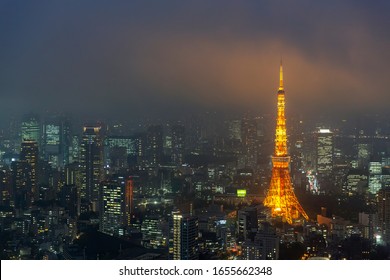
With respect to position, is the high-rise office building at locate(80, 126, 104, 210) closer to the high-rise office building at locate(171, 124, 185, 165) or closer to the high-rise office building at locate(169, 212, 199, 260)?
the high-rise office building at locate(171, 124, 185, 165)

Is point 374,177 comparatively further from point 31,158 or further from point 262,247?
point 31,158

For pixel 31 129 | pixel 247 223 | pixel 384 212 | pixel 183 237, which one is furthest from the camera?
pixel 31 129

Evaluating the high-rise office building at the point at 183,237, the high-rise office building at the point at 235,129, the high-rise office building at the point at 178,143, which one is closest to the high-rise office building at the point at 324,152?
the high-rise office building at the point at 235,129

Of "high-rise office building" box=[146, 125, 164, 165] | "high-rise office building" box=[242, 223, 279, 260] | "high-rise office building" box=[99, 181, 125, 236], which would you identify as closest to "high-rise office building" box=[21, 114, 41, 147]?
"high-rise office building" box=[99, 181, 125, 236]

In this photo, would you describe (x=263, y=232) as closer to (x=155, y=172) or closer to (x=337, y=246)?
(x=337, y=246)

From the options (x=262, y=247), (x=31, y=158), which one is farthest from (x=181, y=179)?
(x=31, y=158)

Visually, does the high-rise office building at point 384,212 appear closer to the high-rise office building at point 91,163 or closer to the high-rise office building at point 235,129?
the high-rise office building at point 235,129
